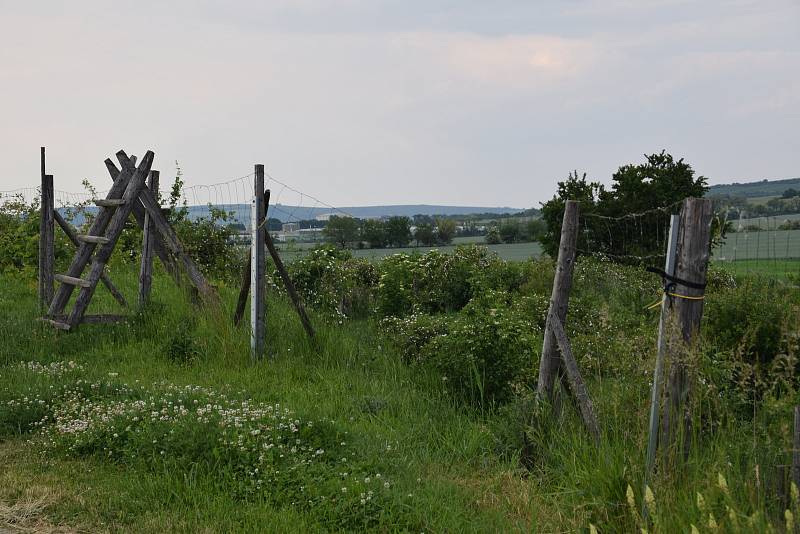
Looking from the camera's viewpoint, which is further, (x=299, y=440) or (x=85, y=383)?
(x=85, y=383)

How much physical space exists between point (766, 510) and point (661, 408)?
1001mm

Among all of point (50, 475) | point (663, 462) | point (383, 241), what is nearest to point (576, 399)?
point (663, 462)

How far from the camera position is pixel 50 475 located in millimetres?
6355

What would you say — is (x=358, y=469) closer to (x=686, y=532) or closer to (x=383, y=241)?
(x=686, y=532)

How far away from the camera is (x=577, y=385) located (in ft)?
19.8

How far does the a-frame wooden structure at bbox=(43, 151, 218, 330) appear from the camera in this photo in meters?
11.1

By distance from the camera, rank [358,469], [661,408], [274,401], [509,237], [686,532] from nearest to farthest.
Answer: [686,532]
[661,408]
[358,469]
[274,401]
[509,237]

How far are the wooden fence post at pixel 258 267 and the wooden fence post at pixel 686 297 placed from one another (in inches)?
226

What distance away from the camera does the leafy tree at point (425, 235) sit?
20872mm

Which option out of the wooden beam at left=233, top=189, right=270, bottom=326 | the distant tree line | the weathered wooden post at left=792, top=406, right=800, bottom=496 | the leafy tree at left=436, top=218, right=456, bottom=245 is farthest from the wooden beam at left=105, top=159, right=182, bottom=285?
the leafy tree at left=436, top=218, right=456, bottom=245

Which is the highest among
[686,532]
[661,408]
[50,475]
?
[661,408]

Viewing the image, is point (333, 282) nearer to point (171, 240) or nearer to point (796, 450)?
point (171, 240)

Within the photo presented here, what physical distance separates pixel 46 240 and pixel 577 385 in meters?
9.94

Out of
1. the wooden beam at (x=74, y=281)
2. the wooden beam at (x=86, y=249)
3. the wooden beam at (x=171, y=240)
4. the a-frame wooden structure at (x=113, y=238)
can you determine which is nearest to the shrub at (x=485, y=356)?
the wooden beam at (x=171, y=240)
